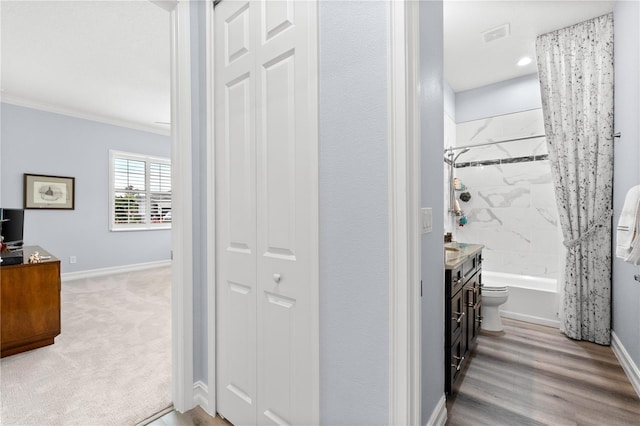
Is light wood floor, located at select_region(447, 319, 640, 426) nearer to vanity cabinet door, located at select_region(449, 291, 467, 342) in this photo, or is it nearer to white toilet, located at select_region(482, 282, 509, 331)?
white toilet, located at select_region(482, 282, 509, 331)

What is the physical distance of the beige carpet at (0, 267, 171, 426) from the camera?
1799 mm

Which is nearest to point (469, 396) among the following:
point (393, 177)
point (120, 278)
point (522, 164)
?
point (393, 177)

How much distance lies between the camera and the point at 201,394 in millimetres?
1815

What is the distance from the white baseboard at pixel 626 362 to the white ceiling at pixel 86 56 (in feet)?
14.3

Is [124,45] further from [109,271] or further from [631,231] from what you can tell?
[631,231]

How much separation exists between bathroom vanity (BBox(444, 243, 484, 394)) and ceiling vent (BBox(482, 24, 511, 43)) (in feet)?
6.43

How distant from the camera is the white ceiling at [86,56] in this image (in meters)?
2.60

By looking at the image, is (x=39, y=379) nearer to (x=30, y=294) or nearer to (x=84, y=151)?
(x=30, y=294)

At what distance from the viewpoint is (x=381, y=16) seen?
3.54 feet

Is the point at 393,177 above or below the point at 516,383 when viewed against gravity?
above

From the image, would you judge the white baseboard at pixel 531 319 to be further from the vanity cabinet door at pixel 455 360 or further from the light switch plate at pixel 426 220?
the light switch plate at pixel 426 220

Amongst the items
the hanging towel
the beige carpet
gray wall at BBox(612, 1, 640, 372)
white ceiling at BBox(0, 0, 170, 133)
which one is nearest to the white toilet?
gray wall at BBox(612, 1, 640, 372)

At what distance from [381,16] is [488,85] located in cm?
350

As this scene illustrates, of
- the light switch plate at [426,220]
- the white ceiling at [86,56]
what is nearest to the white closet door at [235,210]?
the light switch plate at [426,220]
